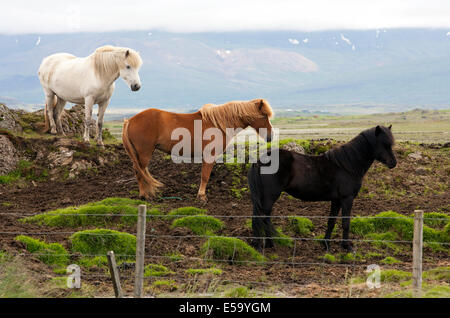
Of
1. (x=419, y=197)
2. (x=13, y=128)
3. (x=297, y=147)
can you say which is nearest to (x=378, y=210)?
(x=419, y=197)

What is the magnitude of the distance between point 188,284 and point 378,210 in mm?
5135

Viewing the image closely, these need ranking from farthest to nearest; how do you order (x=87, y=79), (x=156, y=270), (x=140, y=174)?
(x=87, y=79), (x=140, y=174), (x=156, y=270)

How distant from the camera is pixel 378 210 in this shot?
1080cm

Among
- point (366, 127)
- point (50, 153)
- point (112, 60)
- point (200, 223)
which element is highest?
point (112, 60)

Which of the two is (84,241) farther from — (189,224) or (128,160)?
(128,160)

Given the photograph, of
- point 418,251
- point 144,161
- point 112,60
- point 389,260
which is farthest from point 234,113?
point 418,251

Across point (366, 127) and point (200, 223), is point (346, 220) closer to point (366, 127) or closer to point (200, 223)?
point (200, 223)

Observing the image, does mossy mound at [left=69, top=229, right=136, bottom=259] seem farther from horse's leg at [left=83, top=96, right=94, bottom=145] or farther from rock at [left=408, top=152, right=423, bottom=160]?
rock at [left=408, top=152, right=423, bottom=160]

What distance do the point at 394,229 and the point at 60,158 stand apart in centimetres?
801

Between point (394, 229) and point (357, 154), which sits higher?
point (357, 154)

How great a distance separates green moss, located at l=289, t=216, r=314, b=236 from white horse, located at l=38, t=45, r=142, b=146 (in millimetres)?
5459

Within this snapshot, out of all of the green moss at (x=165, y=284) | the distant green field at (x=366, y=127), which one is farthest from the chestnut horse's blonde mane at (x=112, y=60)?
the distant green field at (x=366, y=127)

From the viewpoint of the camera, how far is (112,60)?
13.9 meters

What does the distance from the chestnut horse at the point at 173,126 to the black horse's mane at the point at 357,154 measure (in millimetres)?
2210
